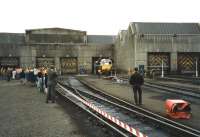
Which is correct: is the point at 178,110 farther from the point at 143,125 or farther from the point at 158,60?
the point at 158,60

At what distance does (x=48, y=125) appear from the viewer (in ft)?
41.2

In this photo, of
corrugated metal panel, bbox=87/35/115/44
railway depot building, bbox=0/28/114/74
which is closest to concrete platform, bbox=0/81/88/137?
railway depot building, bbox=0/28/114/74

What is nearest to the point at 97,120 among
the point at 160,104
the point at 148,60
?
the point at 160,104

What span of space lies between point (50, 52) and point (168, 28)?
63.2 ft

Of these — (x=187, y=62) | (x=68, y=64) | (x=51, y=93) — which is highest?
(x=187, y=62)

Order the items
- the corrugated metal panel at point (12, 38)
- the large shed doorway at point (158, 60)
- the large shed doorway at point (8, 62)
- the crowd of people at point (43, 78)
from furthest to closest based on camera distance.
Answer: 1. the corrugated metal panel at point (12, 38)
2. the large shed doorway at point (8, 62)
3. the large shed doorway at point (158, 60)
4. the crowd of people at point (43, 78)

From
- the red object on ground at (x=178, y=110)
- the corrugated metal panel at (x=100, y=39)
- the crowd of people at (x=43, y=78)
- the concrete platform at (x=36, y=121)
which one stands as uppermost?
the corrugated metal panel at (x=100, y=39)

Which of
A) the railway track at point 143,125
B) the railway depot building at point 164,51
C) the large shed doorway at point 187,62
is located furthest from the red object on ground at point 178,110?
the large shed doorway at point 187,62

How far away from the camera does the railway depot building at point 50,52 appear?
56.6 metres

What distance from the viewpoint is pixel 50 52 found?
58.5 m

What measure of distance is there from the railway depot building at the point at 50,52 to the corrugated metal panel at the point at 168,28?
9483 millimetres

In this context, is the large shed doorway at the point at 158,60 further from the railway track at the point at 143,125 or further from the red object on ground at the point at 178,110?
the red object on ground at the point at 178,110

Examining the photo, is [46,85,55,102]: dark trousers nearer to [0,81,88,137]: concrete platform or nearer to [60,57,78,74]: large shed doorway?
[0,81,88,137]: concrete platform

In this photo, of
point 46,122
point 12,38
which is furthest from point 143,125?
point 12,38
